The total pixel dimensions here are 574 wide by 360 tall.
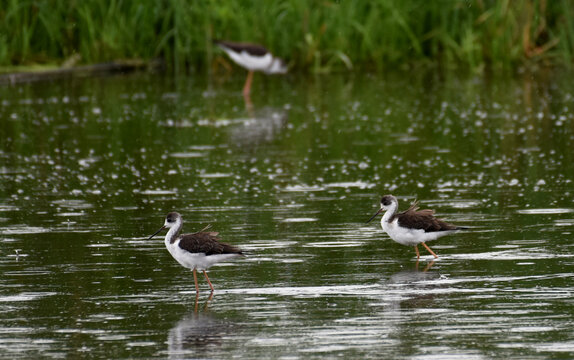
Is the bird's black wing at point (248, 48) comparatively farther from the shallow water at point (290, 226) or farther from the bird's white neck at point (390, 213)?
the bird's white neck at point (390, 213)

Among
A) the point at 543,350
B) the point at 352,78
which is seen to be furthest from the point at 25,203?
the point at 352,78

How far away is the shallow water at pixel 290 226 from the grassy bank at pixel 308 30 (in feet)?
20.0

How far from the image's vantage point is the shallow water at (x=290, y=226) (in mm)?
9758

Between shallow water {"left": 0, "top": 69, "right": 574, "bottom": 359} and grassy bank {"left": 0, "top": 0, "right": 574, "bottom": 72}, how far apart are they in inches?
240

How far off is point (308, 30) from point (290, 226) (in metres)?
22.1

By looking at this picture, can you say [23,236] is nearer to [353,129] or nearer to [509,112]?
[353,129]

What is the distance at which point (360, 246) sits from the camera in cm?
1356

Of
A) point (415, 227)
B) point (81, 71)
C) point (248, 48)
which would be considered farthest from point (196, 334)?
point (81, 71)

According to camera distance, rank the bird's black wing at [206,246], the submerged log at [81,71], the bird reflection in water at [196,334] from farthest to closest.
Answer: the submerged log at [81,71] < the bird's black wing at [206,246] < the bird reflection in water at [196,334]

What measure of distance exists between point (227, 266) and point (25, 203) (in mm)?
5007

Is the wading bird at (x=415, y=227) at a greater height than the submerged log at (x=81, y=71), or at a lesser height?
greater

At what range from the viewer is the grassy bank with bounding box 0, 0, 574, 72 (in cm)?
3581

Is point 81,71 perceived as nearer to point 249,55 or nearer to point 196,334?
point 249,55

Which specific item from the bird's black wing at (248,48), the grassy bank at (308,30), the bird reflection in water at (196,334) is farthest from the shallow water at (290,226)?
the grassy bank at (308,30)
